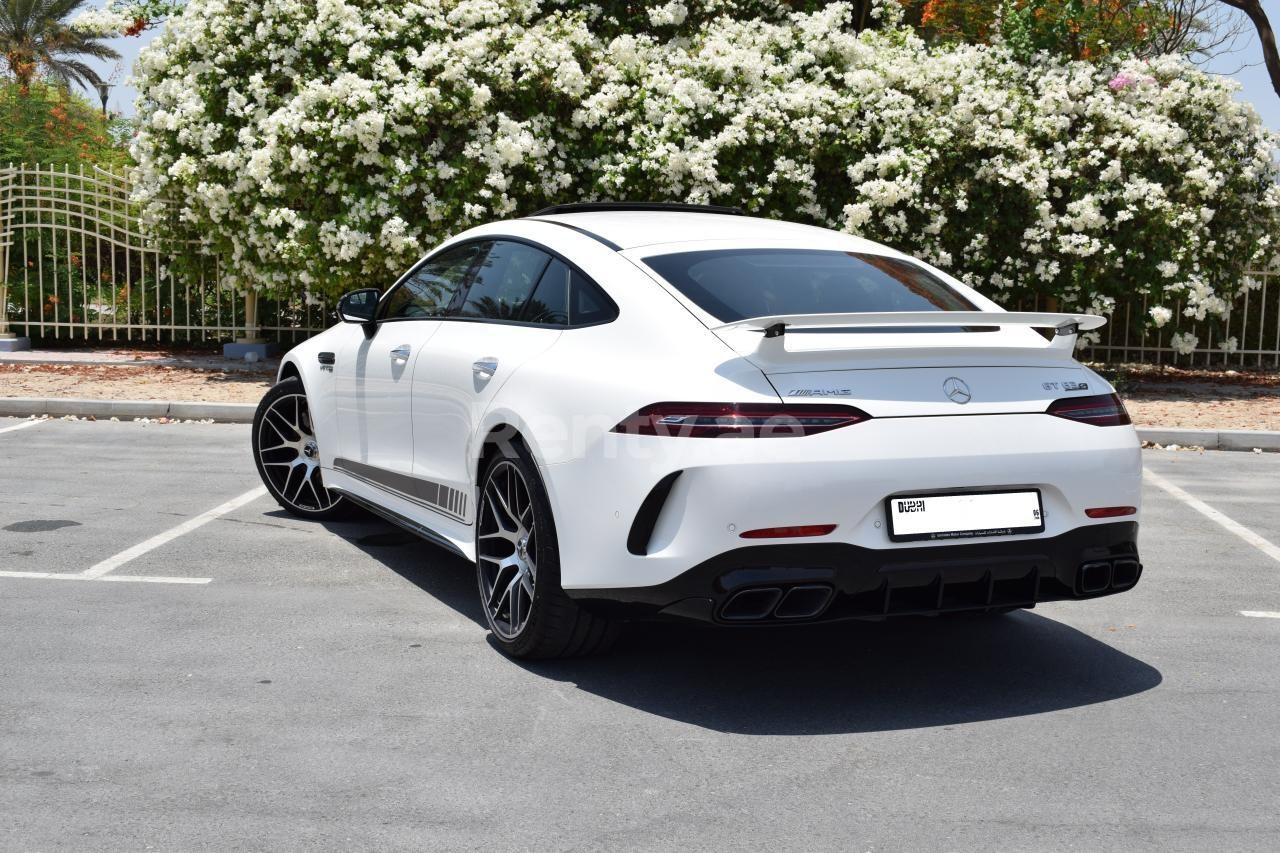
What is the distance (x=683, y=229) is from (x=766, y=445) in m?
1.45

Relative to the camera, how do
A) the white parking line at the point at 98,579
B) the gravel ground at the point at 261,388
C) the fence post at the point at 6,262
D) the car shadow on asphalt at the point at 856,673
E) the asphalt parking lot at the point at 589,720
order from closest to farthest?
the asphalt parking lot at the point at 589,720 < the car shadow on asphalt at the point at 856,673 < the white parking line at the point at 98,579 < the gravel ground at the point at 261,388 < the fence post at the point at 6,262

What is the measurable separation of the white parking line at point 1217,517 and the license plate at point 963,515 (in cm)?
331

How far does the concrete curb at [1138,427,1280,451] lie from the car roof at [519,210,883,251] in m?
6.78

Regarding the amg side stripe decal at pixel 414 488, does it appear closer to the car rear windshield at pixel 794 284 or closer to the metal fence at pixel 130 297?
the car rear windshield at pixel 794 284

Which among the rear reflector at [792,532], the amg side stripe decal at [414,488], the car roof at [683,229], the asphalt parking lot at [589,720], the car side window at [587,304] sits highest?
the car roof at [683,229]

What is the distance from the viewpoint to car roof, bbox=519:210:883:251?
5.12 meters

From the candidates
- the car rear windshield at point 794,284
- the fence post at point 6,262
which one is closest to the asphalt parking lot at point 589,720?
the car rear windshield at point 794,284

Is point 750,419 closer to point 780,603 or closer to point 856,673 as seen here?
point 780,603

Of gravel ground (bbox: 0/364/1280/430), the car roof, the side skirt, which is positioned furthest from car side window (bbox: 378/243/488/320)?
gravel ground (bbox: 0/364/1280/430)

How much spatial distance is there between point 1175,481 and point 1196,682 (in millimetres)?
5120

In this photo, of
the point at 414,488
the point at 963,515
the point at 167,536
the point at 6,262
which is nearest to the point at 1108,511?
the point at 963,515

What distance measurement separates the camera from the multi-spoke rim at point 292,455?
739 cm

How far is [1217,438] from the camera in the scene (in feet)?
37.6

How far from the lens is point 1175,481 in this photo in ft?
31.6
